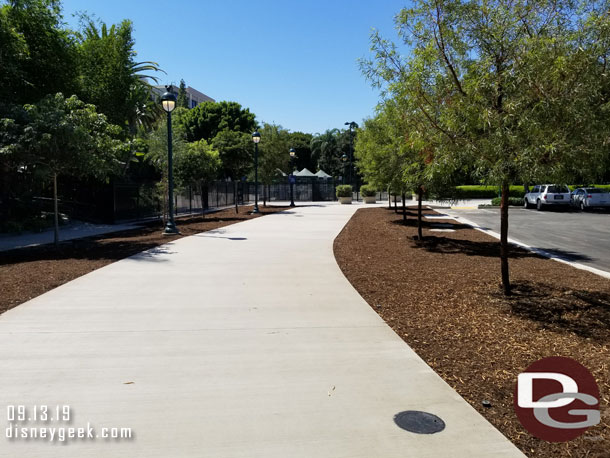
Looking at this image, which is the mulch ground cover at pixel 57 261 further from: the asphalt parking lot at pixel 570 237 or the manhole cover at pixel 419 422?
the asphalt parking lot at pixel 570 237

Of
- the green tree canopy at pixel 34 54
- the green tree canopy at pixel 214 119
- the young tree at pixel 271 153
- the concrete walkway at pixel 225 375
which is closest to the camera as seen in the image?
the concrete walkway at pixel 225 375

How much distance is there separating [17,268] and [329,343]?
763 centimetres

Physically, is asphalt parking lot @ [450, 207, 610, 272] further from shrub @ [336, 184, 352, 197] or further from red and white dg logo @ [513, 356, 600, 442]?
shrub @ [336, 184, 352, 197]

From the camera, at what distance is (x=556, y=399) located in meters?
3.81

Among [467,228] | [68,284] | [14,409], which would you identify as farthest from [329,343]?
[467,228]

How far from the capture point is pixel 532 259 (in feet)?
36.8

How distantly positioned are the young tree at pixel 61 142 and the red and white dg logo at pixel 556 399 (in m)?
11.0

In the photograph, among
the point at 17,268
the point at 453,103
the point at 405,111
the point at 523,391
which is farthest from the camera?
the point at 17,268

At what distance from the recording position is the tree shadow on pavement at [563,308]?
19.1ft

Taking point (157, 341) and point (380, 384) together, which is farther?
point (157, 341)

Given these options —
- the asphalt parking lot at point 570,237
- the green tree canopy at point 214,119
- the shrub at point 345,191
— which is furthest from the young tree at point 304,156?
the asphalt parking lot at point 570,237

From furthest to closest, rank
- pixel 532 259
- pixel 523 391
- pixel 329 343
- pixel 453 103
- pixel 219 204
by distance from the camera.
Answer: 1. pixel 219 204
2. pixel 532 259
3. pixel 453 103
4. pixel 329 343
5. pixel 523 391

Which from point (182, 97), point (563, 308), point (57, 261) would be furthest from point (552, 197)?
point (182, 97)

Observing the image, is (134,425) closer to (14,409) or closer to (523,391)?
(14,409)
